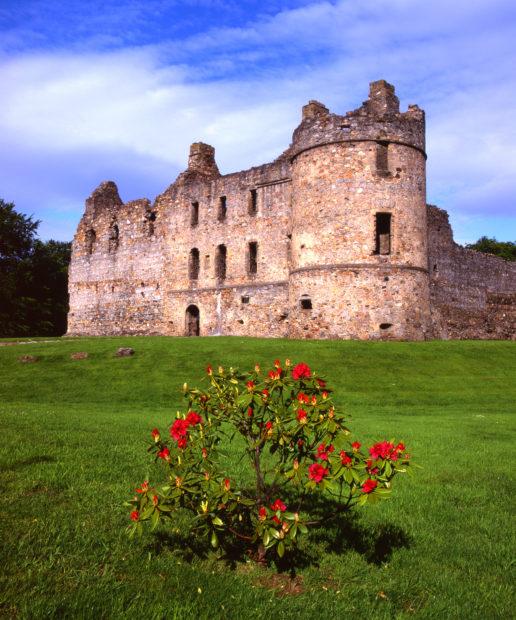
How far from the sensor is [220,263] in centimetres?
3216

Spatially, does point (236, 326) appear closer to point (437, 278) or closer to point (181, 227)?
point (181, 227)

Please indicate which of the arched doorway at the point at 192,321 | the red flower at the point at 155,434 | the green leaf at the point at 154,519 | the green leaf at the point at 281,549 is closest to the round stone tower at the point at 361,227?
the arched doorway at the point at 192,321

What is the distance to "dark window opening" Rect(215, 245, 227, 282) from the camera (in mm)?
31881

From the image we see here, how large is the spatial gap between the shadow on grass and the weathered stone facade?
19517 millimetres

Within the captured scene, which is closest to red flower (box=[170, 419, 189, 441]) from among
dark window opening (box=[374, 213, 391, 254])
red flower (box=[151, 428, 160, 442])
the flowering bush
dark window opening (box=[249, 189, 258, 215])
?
the flowering bush

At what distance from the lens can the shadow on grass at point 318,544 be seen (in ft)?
16.0

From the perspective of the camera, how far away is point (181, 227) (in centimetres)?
3422

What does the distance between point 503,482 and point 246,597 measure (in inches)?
169

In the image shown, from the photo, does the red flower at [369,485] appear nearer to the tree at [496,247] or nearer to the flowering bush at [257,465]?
the flowering bush at [257,465]

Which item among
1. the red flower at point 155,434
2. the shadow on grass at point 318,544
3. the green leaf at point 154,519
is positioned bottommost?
the shadow on grass at point 318,544

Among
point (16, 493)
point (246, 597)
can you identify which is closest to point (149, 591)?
point (246, 597)

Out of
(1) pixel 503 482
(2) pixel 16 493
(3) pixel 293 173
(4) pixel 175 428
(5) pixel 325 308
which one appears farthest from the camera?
(3) pixel 293 173

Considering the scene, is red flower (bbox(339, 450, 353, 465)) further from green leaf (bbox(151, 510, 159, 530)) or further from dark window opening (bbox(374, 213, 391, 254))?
dark window opening (bbox(374, 213, 391, 254))

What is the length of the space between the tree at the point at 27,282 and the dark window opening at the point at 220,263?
53.4 ft
